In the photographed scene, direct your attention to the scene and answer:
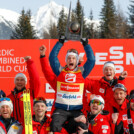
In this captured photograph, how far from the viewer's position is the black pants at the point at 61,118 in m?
5.10

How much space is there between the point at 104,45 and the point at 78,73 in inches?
144

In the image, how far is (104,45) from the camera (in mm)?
9039

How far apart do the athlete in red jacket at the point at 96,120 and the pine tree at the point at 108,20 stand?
35074 millimetres

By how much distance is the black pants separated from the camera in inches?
201

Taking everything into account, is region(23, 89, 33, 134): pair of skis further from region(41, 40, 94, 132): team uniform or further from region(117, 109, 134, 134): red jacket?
region(117, 109, 134, 134): red jacket

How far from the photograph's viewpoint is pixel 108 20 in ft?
138

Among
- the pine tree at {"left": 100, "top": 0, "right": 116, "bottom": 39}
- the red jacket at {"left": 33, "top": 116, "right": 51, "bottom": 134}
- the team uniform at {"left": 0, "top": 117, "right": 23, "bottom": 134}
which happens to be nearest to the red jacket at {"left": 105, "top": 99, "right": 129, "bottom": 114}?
the red jacket at {"left": 33, "top": 116, "right": 51, "bottom": 134}

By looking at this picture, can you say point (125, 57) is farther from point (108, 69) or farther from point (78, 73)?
point (78, 73)

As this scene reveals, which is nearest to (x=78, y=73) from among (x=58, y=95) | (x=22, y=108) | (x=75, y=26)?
(x=58, y=95)

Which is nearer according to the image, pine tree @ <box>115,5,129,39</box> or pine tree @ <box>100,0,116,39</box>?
pine tree @ <box>100,0,116,39</box>

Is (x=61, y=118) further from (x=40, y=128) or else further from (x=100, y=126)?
Answer: (x=100, y=126)

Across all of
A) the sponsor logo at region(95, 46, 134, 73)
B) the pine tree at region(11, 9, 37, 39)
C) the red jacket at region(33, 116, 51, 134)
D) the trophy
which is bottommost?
the red jacket at region(33, 116, 51, 134)

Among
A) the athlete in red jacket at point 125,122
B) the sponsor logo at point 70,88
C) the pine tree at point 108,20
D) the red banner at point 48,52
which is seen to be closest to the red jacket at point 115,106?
the athlete in red jacket at point 125,122

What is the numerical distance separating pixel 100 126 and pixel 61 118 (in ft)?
2.20
